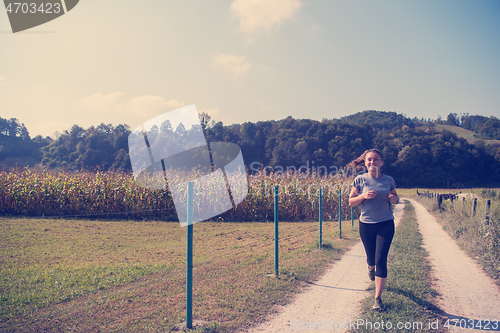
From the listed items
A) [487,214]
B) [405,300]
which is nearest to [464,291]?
[405,300]

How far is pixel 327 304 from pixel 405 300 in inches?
38.2

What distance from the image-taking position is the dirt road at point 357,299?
3250 millimetres

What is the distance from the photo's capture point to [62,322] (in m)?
3.26

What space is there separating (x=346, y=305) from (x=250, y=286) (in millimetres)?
1401

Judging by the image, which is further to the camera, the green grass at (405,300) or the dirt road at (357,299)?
the dirt road at (357,299)

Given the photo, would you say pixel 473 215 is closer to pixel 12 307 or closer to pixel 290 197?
pixel 290 197

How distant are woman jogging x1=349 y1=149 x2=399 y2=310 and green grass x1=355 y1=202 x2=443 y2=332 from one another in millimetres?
211

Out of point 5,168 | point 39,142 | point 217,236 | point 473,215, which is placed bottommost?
point 217,236

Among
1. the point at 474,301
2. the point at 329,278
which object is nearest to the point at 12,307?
the point at 329,278

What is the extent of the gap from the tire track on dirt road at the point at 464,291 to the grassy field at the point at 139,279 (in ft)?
6.22

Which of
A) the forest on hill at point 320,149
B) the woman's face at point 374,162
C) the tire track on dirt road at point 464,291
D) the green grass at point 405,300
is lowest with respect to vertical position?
the tire track on dirt road at point 464,291

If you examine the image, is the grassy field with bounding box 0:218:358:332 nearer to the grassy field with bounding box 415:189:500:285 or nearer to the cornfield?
the grassy field with bounding box 415:189:500:285

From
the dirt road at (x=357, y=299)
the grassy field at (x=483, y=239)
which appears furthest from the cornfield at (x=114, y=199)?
the dirt road at (x=357, y=299)

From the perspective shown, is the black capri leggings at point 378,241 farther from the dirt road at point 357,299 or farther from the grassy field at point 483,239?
the grassy field at point 483,239
